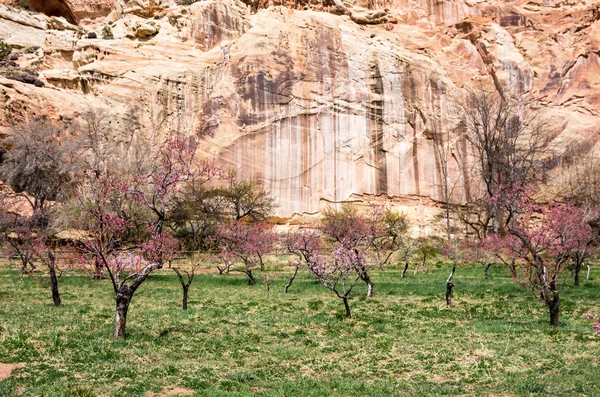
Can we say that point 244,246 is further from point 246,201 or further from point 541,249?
point 541,249

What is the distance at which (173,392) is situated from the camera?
344 inches

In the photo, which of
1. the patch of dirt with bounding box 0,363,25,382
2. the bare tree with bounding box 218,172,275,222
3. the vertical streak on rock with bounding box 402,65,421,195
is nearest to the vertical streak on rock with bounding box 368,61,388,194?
the vertical streak on rock with bounding box 402,65,421,195

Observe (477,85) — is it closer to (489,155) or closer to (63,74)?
(489,155)

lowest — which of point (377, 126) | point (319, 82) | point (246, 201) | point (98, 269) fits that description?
point (98, 269)

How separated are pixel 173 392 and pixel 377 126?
5346cm

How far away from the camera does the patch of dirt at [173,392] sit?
27.9 ft

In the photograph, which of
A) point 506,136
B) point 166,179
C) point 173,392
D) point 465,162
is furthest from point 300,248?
point 465,162

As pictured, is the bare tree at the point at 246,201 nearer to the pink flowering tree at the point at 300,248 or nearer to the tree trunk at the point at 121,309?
the pink flowering tree at the point at 300,248

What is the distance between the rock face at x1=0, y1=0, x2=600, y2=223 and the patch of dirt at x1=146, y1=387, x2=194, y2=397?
46013 millimetres

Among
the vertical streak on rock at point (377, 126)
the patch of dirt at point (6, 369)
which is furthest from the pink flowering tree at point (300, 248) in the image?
the vertical streak on rock at point (377, 126)

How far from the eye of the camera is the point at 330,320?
17.0 m

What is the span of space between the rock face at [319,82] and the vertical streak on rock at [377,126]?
162 millimetres

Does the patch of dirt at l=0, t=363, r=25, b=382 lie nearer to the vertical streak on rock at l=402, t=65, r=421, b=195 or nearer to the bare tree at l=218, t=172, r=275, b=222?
the bare tree at l=218, t=172, r=275, b=222

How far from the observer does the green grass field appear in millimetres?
9234
